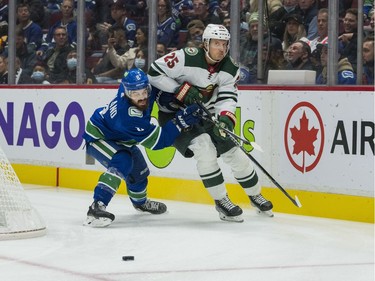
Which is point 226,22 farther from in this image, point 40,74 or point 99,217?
point 40,74

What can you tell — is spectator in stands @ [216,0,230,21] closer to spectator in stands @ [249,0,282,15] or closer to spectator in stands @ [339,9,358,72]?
spectator in stands @ [249,0,282,15]

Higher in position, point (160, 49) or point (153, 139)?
point (160, 49)

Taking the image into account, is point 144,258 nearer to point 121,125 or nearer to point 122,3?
point 121,125

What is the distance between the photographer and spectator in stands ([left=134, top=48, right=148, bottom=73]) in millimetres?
7082

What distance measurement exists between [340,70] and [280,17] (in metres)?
0.58

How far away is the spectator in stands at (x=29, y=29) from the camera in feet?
26.2

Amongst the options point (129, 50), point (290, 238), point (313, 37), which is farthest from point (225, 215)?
point (129, 50)

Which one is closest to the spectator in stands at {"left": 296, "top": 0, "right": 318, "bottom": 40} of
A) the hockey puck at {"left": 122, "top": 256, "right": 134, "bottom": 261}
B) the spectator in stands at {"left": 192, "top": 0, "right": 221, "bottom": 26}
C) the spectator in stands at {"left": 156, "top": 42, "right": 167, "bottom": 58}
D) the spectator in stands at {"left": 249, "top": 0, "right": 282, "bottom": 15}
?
the spectator in stands at {"left": 249, "top": 0, "right": 282, "bottom": 15}

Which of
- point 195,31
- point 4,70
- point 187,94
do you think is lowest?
point 187,94

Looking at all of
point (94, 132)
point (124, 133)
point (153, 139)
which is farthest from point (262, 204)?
point (94, 132)

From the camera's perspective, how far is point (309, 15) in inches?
235

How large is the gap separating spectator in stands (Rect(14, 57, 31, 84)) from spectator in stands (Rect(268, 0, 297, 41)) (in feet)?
8.08

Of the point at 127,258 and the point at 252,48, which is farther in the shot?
the point at 252,48

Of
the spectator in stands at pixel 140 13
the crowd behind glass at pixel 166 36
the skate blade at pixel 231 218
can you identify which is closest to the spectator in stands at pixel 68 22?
the crowd behind glass at pixel 166 36
